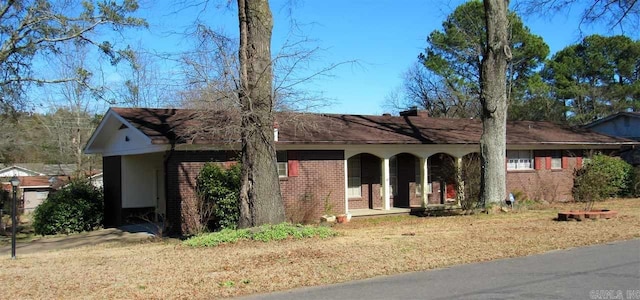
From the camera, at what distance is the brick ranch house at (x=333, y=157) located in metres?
16.2

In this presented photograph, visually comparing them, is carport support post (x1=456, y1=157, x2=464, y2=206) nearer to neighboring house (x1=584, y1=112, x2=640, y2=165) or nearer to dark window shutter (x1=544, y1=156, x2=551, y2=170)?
dark window shutter (x1=544, y1=156, x2=551, y2=170)

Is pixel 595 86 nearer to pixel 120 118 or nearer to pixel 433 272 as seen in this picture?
pixel 120 118

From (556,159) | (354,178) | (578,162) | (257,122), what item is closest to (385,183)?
(354,178)

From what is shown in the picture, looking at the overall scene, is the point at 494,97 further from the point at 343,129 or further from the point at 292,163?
the point at 292,163

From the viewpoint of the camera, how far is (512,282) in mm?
7504

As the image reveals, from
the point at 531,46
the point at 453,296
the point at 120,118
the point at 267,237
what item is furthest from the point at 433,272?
the point at 531,46

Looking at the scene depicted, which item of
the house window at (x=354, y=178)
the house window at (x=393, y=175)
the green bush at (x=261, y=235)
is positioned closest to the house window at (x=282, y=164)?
the house window at (x=354, y=178)

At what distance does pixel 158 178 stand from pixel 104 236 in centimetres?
332

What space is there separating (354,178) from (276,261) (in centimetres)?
1246

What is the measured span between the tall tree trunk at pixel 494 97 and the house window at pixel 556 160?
8.60 m

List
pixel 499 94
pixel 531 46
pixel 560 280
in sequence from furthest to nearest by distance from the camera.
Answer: pixel 531 46, pixel 499 94, pixel 560 280

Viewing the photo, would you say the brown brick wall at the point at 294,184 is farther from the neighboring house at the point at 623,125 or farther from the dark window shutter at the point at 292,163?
the neighboring house at the point at 623,125

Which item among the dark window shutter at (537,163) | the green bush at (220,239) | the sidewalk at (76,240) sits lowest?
the sidewalk at (76,240)

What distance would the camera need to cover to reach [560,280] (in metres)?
7.48
